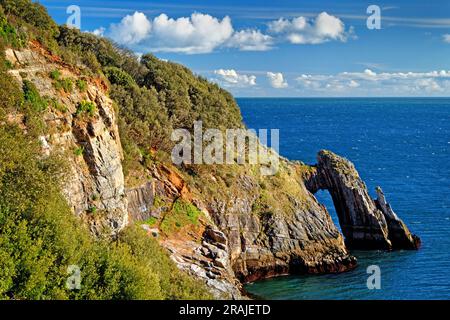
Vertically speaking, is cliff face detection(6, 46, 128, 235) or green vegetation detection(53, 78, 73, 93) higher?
green vegetation detection(53, 78, 73, 93)

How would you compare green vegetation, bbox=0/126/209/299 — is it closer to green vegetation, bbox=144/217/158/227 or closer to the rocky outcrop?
green vegetation, bbox=144/217/158/227

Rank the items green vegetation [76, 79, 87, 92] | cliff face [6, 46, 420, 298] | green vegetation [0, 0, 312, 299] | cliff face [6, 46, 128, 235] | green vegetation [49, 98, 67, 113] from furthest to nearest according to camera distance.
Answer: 1. green vegetation [76, 79, 87, 92]
2. cliff face [6, 46, 420, 298]
3. green vegetation [49, 98, 67, 113]
4. cliff face [6, 46, 128, 235]
5. green vegetation [0, 0, 312, 299]

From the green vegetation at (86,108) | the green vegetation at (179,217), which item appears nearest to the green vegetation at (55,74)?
the green vegetation at (86,108)

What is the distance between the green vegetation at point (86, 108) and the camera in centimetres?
3469

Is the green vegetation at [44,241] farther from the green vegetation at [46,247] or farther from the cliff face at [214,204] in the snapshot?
the cliff face at [214,204]

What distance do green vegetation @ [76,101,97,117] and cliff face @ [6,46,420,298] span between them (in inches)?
6.3

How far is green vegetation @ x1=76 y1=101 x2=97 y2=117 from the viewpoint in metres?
34.7

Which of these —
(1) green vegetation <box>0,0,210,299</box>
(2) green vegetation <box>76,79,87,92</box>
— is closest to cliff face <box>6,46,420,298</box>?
(2) green vegetation <box>76,79,87,92</box>

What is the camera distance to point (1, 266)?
23.5 meters

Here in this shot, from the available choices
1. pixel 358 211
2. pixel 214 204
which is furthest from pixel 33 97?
pixel 358 211

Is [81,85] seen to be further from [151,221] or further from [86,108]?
[151,221]

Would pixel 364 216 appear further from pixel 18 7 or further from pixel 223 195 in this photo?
pixel 18 7

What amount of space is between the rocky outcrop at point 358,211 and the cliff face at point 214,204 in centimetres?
12
